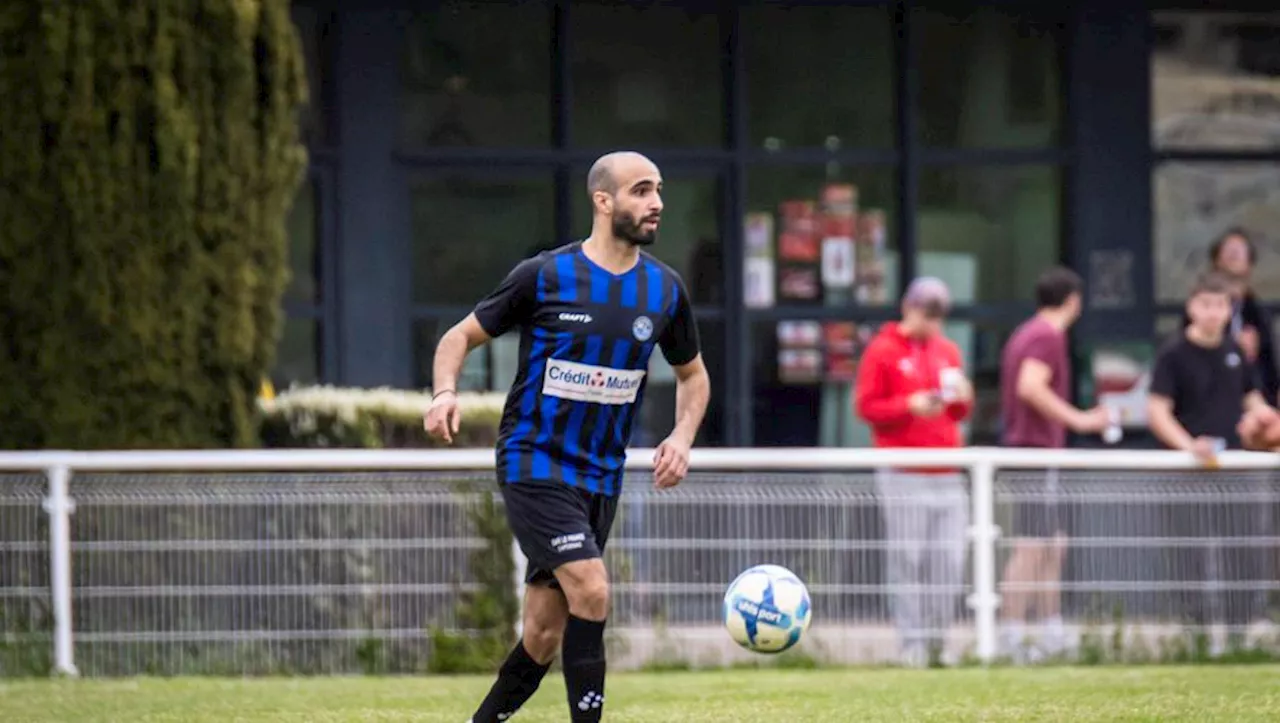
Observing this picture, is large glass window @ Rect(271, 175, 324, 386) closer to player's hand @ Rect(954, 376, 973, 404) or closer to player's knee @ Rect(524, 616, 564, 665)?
player's hand @ Rect(954, 376, 973, 404)

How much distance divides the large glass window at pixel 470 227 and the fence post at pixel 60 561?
422 cm

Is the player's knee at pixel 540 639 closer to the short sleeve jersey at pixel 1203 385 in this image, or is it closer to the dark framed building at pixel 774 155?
the short sleeve jersey at pixel 1203 385

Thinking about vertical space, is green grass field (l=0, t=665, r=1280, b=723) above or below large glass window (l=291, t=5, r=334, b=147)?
below

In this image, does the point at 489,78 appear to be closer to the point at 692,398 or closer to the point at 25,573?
the point at 25,573

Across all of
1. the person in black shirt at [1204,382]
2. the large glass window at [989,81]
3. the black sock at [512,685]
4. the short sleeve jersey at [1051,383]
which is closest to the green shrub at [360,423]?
the short sleeve jersey at [1051,383]

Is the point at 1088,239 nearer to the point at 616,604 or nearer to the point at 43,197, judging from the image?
the point at 616,604

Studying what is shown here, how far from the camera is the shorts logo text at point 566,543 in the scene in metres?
7.88

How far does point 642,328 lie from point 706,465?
3964mm

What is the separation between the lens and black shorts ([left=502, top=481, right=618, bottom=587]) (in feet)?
25.9

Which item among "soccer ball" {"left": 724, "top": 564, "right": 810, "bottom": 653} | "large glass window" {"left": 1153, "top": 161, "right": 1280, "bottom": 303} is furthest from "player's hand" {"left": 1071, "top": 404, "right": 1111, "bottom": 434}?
"soccer ball" {"left": 724, "top": 564, "right": 810, "bottom": 653}

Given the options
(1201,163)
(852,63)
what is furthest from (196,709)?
(1201,163)

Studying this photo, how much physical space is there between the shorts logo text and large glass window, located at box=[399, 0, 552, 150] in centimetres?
798

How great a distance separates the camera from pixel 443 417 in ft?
25.3

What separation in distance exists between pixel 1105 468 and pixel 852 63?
4591 millimetres
